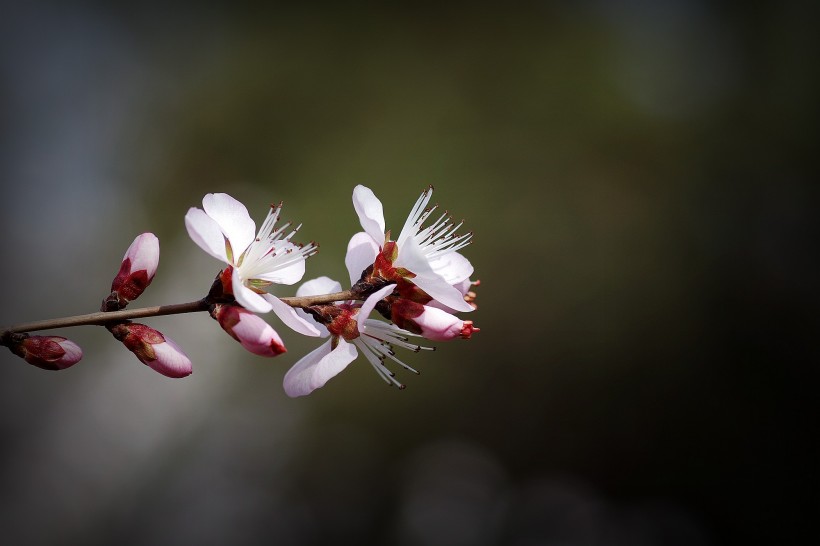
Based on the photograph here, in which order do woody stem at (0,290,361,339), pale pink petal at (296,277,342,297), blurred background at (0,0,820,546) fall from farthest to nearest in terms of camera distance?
blurred background at (0,0,820,546) → pale pink petal at (296,277,342,297) → woody stem at (0,290,361,339)

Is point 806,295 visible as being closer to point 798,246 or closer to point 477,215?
point 798,246

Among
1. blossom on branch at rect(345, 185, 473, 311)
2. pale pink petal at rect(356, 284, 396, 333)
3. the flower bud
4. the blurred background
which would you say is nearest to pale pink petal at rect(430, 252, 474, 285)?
blossom on branch at rect(345, 185, 473, 311)

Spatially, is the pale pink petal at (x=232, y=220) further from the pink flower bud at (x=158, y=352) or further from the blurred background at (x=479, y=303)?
the blurred background at (x=479, y=303)

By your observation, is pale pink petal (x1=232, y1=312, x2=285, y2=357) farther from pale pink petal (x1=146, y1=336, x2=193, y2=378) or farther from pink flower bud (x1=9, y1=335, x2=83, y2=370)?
pink flower bud (x1=9, y1=335, x2=83, y2=370)

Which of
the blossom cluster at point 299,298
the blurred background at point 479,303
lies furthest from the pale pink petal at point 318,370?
the blurred background at point 479,303

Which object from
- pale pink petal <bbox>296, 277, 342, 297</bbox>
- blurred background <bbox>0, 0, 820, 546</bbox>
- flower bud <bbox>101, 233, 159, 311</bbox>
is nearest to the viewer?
flower bud <bbox>101, 233, 159, 311</bbox>

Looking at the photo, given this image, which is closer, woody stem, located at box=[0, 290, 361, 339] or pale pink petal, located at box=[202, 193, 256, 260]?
woody stem, located at box=[0, 290, 361, 339]

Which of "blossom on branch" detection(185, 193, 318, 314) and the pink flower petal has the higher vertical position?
"blossom on branch" detection(185, 193, 318, 314)
